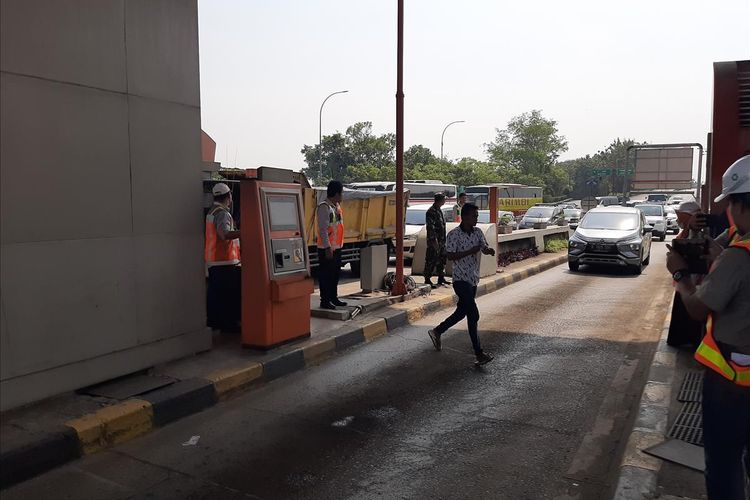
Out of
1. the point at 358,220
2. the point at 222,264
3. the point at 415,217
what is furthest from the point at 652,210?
the point at 222,264

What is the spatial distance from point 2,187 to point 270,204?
2.60 metres

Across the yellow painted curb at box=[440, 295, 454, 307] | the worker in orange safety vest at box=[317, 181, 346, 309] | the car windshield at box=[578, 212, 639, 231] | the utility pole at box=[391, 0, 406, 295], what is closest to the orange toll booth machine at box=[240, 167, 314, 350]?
the worker in orange safety vest at box=[317, 181, 346, 309]

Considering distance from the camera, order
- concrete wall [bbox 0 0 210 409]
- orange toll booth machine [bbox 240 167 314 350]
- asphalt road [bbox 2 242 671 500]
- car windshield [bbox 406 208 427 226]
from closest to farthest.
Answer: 1. asphalt road [bbox 2 242 671 500]
2. concrete wall [bbox 0 0 210 409]
3. orange toll booth machine [bbox 240 167 314 350]
4. car windshield [bbox 406 208 427 226]

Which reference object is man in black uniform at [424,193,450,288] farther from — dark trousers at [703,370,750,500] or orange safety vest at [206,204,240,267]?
dark trousers at [703,370,750,500]

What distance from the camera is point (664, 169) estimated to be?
29469 mm

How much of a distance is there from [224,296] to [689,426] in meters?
4.89

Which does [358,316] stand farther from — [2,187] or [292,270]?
[2,187]

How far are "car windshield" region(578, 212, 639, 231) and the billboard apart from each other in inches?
594

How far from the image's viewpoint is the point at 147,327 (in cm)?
559

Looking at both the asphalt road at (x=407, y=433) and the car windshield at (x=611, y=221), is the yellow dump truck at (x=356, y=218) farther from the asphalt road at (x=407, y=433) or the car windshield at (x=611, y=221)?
the car windshield at (x=611, y=221)

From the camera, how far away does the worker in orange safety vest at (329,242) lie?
8.09 meters

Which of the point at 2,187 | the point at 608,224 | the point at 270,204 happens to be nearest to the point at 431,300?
the point at 270,204

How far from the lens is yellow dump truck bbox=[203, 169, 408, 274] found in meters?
11.1

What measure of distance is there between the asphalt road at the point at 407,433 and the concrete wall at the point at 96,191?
970mm
